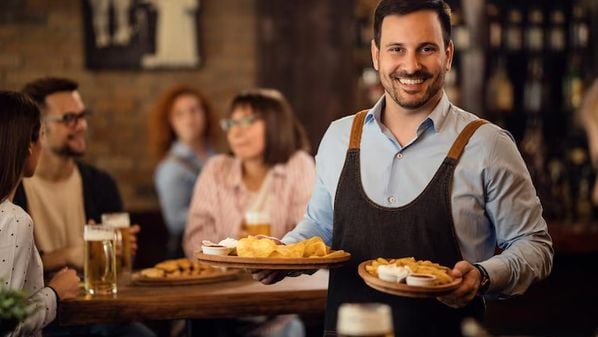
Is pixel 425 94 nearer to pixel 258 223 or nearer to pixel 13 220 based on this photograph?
pixel 13 220

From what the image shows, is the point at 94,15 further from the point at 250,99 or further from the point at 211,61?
the point at 250,99

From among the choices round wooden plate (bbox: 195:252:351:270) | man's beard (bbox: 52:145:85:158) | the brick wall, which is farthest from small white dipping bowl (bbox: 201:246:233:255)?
the brick wall

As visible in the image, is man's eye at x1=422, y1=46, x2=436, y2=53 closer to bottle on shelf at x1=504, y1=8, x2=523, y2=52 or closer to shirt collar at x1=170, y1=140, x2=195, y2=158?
shirt collar at x1=170, y1=140, x2=195, y2=158

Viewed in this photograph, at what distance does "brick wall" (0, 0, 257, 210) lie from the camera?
716cm

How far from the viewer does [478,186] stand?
9.29ft

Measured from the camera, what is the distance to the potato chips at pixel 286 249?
9.32 feet

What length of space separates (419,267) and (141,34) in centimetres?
506

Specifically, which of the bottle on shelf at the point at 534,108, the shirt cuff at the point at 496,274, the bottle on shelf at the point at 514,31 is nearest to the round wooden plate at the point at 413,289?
the shirt cuff at the point at 496,274

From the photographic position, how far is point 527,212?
2.80m

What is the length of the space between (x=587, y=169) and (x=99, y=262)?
16.2ft

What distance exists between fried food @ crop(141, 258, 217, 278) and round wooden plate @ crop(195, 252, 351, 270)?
3.04 ft

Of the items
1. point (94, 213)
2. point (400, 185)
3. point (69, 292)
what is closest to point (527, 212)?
point (400, 185)

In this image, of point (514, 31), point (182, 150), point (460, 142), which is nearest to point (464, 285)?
point (460, 142)

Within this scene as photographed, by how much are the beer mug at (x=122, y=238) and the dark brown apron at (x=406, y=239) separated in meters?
1.22
